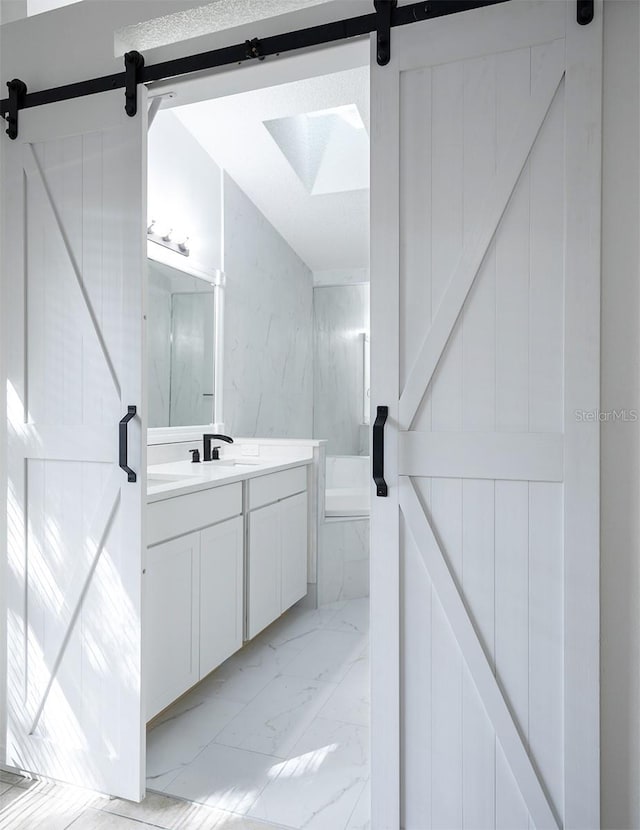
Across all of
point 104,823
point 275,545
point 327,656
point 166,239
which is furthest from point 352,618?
point 166,239

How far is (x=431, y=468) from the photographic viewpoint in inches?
60.7

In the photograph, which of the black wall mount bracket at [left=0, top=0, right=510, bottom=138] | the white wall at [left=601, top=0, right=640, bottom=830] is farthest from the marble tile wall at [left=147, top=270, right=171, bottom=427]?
the white wall at [left=601, top=0, right=640, bottom=830]

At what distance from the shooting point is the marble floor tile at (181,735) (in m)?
1.97

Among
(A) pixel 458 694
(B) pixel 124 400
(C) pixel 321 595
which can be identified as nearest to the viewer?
(A) pixel 458 694

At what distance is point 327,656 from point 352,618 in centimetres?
54

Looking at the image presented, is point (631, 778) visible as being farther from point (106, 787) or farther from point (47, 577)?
point (47, 577)

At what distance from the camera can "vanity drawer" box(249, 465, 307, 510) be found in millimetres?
2824

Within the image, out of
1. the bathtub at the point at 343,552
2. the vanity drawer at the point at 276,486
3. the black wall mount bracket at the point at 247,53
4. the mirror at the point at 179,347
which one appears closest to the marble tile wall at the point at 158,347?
the mirror at the point at 179,347

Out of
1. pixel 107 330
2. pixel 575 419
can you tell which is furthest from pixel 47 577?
pixel 575 419

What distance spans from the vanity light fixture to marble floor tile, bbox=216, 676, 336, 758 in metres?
2.22

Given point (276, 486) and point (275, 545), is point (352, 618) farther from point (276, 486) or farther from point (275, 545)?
point (276, 486)

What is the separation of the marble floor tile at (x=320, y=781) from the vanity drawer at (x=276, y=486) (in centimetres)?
103

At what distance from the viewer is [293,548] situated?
3299 mm

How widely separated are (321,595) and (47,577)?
76.4 inches
